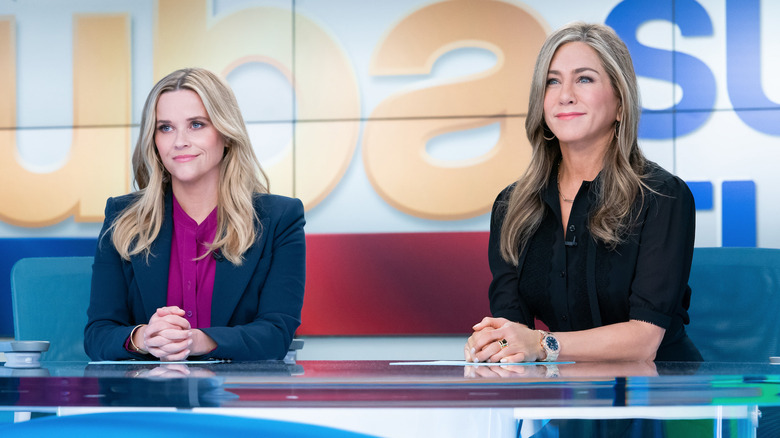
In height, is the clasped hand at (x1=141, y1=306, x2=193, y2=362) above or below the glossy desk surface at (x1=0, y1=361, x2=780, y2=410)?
below

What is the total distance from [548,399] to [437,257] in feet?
9.42

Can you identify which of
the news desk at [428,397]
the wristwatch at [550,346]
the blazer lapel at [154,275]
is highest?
the blazer lapel at [154,275]

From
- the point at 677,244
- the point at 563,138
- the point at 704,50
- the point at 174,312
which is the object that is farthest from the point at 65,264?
the point at 704,50

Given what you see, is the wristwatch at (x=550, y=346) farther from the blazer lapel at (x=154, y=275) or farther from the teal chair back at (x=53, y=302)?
the teal chair back at (x=53, y=302)

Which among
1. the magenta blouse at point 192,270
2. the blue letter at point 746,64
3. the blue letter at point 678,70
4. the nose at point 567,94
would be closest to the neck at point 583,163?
the nose at point 567,94

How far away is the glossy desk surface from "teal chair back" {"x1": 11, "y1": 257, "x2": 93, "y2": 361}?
126 centimetres

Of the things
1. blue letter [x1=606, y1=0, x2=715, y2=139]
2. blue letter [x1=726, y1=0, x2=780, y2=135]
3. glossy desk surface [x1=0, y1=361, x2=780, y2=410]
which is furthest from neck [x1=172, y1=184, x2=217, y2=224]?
blue letter [x1=726, y1=0, x2=780, y2=135]

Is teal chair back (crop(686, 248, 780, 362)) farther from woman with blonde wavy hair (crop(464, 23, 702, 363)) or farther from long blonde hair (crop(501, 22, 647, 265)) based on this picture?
long blonde hair (crop(501, 22, 647, 265))

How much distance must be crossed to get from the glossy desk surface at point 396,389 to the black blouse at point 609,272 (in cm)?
78

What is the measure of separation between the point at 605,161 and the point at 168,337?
1137 mm

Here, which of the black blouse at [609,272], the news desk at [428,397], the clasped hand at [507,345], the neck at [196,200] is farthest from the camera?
the neck at [196,200]

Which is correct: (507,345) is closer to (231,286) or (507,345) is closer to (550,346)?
(550,346)

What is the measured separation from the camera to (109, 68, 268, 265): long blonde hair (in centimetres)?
205

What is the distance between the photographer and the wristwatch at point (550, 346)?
5.23 feet
